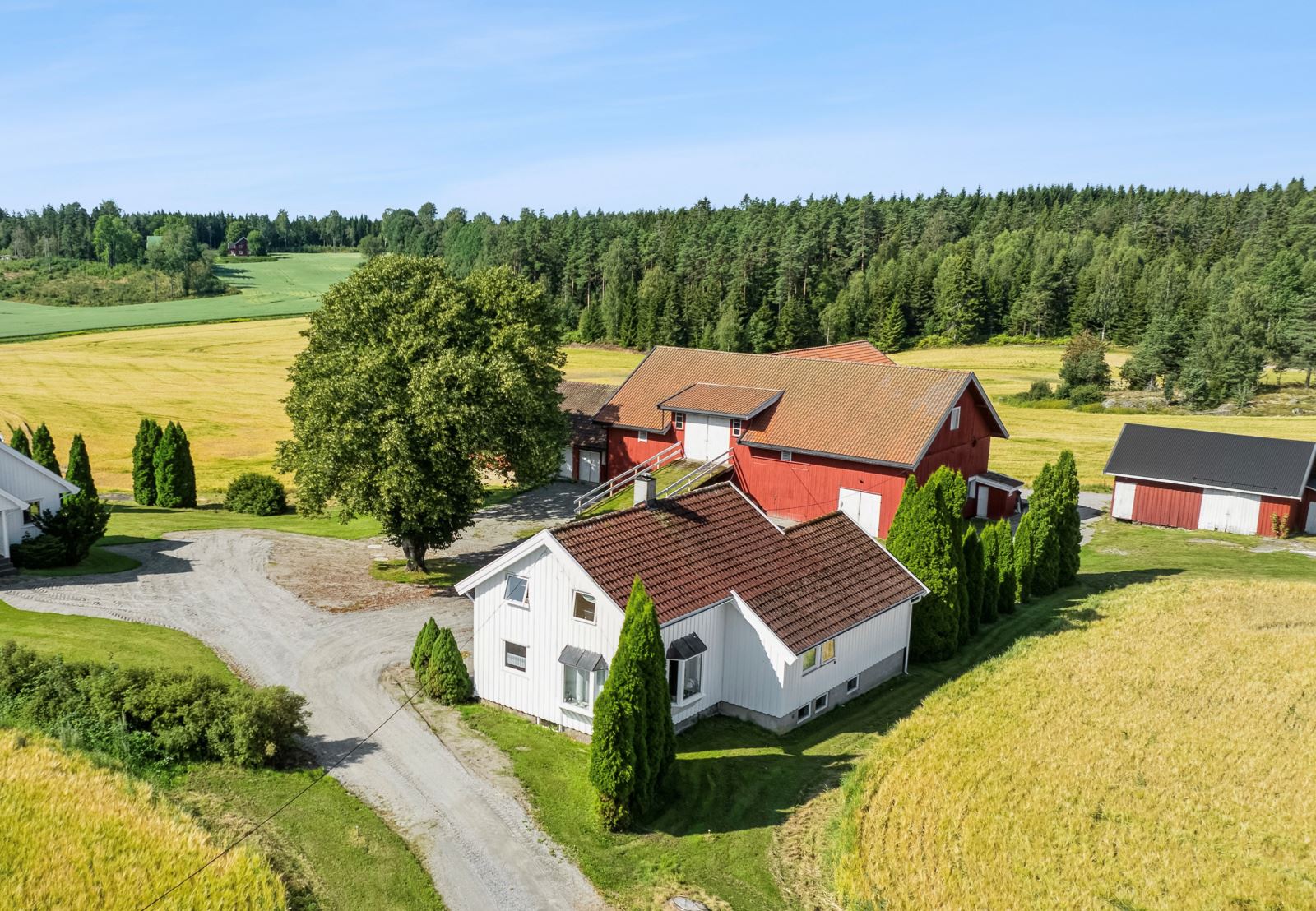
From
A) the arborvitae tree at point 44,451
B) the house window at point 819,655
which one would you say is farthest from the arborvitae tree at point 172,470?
the house window at point 819,655

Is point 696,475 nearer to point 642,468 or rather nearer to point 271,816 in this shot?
point 642,468

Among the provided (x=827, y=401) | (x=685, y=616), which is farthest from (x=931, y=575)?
(x=827, y=401)

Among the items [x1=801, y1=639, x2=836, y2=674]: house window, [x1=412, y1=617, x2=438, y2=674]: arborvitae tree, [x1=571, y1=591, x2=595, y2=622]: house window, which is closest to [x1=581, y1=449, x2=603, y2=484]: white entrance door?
[x1=412, y1=617, x2=438, y2=674]: arborvitae tree

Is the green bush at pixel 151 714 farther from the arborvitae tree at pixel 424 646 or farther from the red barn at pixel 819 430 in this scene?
the red barn at pixel 819 430

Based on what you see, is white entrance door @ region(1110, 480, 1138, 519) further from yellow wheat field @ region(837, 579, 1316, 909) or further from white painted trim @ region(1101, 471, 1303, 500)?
yellow wheat field @ region(837, 579, 1316, 909)

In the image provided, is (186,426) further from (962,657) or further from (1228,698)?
(1228,698)

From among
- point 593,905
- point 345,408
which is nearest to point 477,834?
point 593,905

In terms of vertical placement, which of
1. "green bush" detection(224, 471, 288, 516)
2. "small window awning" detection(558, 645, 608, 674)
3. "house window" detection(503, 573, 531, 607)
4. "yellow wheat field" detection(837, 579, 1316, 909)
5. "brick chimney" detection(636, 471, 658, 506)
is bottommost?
"green bush" detection(224, 471, 288, 516)
